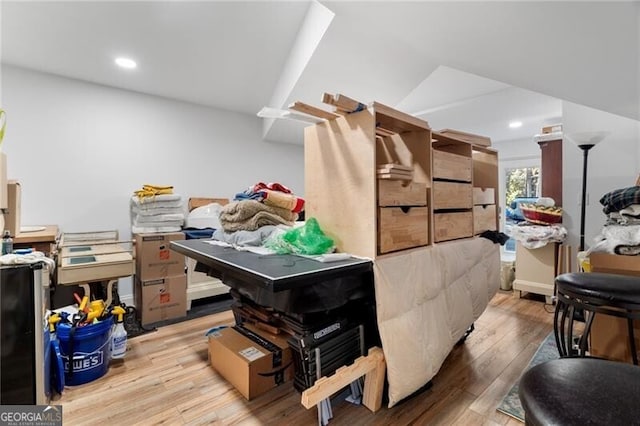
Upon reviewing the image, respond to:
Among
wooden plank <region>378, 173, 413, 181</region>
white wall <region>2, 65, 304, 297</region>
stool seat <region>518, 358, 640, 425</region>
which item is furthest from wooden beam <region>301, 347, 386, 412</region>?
white wall <region>2, 65, 304, 297</region>

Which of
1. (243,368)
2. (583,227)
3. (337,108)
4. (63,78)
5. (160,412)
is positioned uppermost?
Result: (63,78)

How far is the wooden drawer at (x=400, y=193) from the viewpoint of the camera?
138 cm

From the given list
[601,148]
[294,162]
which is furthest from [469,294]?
[294,162]

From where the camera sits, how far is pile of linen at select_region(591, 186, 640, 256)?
1815 millimetres

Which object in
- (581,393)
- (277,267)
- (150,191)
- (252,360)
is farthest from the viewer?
(150,191)

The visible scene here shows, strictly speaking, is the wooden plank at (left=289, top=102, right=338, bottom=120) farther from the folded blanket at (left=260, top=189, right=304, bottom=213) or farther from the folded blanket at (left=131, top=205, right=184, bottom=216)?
the folded blanket at (left=131, top=205, right=184, bottom=216)

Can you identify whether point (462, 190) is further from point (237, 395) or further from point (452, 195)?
point (237, 395)

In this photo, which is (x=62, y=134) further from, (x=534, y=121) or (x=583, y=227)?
(x=534, y=121)

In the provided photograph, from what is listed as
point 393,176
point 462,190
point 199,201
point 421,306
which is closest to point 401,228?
point 393,176

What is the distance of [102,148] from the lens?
303 cm

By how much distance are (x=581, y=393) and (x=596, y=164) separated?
3050 millimetres

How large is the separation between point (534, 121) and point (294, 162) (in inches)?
137

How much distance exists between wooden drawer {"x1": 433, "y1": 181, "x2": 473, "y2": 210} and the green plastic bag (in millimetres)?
736

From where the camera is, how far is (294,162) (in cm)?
464
